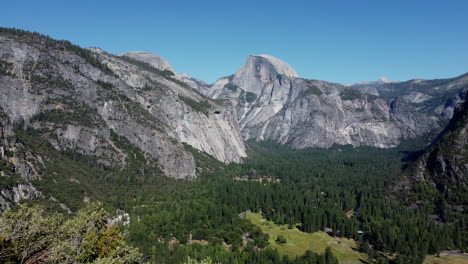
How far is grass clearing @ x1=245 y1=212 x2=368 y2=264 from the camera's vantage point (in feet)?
327

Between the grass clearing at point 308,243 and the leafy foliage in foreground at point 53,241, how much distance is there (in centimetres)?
6457

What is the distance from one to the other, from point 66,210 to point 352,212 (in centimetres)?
11445

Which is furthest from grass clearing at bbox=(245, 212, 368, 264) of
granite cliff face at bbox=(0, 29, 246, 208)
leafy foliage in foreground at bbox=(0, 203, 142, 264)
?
granite cliff face at bbox=(0, 29, 246, 208)

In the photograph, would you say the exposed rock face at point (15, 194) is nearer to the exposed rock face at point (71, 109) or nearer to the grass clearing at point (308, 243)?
the exposed rock face at point (71, 109)

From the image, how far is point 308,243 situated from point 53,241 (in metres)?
88.6

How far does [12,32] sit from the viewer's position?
189375mm

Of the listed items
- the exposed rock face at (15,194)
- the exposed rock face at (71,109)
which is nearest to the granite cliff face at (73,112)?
the exposed rock face at (71,109)

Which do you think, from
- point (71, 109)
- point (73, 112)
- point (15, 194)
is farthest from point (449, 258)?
point (71, 109)

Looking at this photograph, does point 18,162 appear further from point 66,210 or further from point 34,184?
point 66,210

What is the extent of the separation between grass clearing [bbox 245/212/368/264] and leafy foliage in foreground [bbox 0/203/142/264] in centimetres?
6457

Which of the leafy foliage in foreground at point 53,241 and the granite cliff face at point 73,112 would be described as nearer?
the leafy foliage in foreground at point 53,241

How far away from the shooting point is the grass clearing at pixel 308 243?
99.7 m

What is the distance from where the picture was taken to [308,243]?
359 ft

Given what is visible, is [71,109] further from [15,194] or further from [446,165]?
[446,165]
